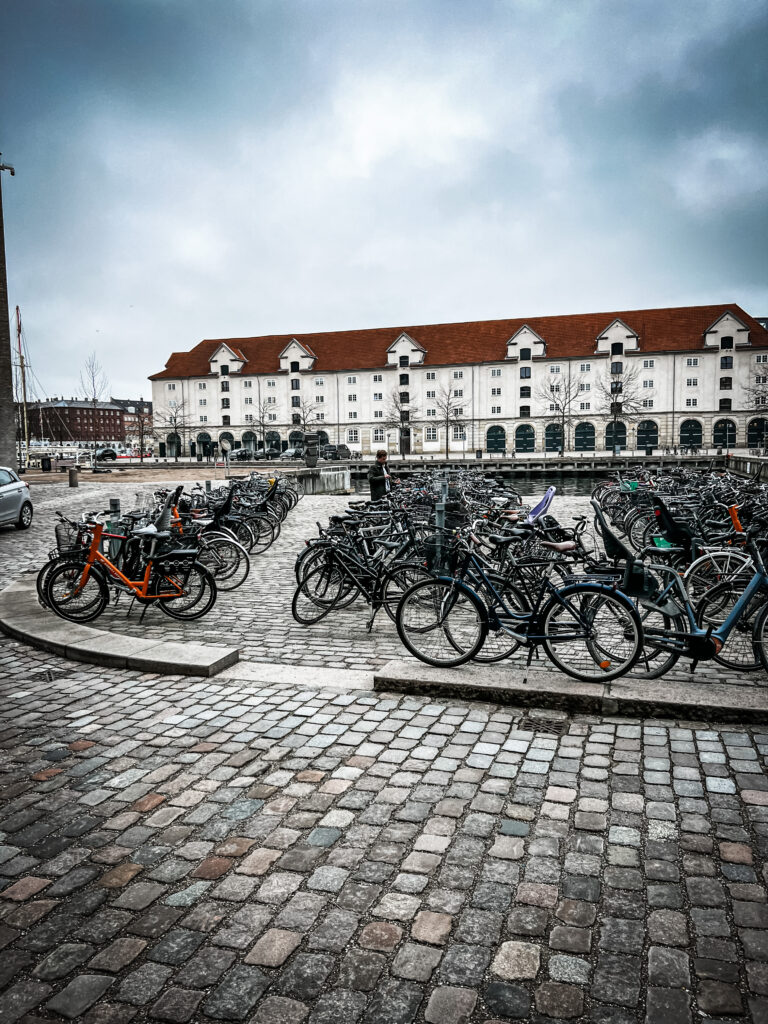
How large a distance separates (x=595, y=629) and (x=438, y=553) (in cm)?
207

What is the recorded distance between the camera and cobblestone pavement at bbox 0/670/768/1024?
241cm

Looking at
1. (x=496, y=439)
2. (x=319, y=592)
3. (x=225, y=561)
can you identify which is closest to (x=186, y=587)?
(x=319, y=592)

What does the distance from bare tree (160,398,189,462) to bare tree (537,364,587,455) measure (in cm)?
4130

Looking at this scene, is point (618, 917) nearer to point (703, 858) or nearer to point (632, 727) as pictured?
point (703, 858)

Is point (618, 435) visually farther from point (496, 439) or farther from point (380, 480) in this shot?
point (380, 480)

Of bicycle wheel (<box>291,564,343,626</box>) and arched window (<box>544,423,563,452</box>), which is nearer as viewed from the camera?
bicycle wheel (<box>291,564,343,626</box>)

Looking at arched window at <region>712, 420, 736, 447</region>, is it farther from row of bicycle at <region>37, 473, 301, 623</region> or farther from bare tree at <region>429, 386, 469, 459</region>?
row of bicycle at <region>37, 473, 301, 623</region>

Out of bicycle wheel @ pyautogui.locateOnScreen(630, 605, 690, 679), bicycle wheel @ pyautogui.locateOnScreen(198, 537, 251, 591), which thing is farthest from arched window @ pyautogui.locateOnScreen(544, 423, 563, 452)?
bicycle wheel @ pyautogui.locateOnScreen(630, 605, 690, 679)

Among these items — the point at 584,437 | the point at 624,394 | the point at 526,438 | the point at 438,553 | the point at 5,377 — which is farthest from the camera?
the point at 526,438

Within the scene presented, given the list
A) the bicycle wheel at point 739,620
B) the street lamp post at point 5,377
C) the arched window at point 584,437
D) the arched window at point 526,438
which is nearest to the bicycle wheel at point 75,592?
the bicycle wheel at point 739,620

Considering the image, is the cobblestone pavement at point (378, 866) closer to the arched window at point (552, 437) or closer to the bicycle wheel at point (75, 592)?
the bicycle wheel at point (75, 592)

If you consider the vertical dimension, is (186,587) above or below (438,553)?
below

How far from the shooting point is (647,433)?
233 ft

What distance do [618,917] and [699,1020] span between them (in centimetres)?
52
